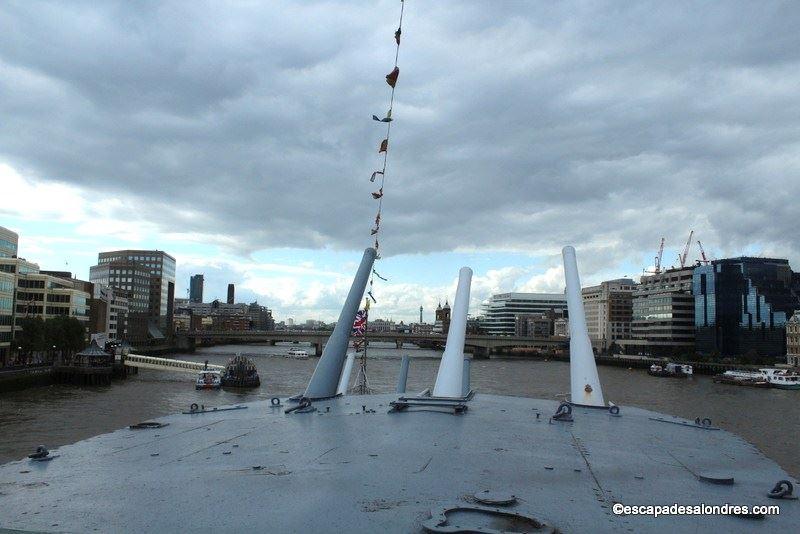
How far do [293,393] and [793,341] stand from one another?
224 ft

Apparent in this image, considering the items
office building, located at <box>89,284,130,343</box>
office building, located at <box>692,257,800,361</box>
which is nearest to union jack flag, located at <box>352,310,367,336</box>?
office building, located at <box>89,284,130,343</box>

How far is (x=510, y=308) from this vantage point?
192500 mm

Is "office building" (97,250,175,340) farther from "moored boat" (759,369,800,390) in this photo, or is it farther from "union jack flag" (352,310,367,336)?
"union jack flag" (352,310,367,336)

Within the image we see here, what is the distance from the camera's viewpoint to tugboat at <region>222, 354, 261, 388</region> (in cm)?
5194

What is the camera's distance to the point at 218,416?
1334cm

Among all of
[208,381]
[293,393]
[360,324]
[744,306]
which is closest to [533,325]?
[744,306]

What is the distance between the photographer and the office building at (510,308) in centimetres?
19062

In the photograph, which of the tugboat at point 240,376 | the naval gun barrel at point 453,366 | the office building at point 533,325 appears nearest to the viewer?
the naval gun barrel at point 453,366

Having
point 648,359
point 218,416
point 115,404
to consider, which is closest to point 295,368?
point 115,404

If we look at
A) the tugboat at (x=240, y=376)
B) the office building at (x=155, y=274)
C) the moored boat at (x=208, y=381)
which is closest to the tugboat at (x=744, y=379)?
the tugboat at (x=240, y=376)

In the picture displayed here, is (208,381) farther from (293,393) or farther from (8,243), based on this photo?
(8,243)

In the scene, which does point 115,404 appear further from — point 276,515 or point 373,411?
point 276,515

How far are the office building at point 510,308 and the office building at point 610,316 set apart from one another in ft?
153

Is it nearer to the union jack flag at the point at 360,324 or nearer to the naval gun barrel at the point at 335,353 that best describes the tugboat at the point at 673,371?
the union jack flag at the point at 360,324
